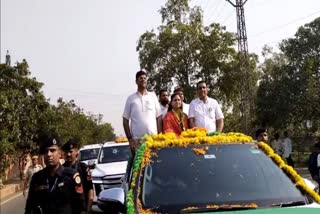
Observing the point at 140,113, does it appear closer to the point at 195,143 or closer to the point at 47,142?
the point at 195,143

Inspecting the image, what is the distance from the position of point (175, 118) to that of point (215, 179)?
3.14m

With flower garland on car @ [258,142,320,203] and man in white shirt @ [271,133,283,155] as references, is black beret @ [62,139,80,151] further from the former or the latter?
man in white shirt @ [271,133,283,155]

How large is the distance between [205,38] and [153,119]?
94.9 ft

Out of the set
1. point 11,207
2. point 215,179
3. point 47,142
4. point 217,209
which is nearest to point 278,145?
point 11,207

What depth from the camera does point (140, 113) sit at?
8.34 m

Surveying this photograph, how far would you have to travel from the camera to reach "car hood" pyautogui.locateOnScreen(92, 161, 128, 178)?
12711 mm

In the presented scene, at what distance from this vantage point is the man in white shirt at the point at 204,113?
341 inches

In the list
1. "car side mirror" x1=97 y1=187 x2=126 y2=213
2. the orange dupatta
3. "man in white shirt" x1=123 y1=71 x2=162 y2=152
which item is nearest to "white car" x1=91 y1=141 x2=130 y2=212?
"man in white shirt" x1=123 y1=71 x2=162 y2=152

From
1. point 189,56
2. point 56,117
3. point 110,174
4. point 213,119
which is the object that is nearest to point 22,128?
point 56,117

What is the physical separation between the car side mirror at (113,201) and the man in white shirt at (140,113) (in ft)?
9.11

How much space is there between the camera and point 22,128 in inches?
1344

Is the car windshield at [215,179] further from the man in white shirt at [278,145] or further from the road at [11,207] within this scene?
the man in white shirt at [278,145]

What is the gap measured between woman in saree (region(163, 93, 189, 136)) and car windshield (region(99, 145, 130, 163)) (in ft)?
19.4

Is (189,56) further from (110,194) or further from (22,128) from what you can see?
(110,194)
